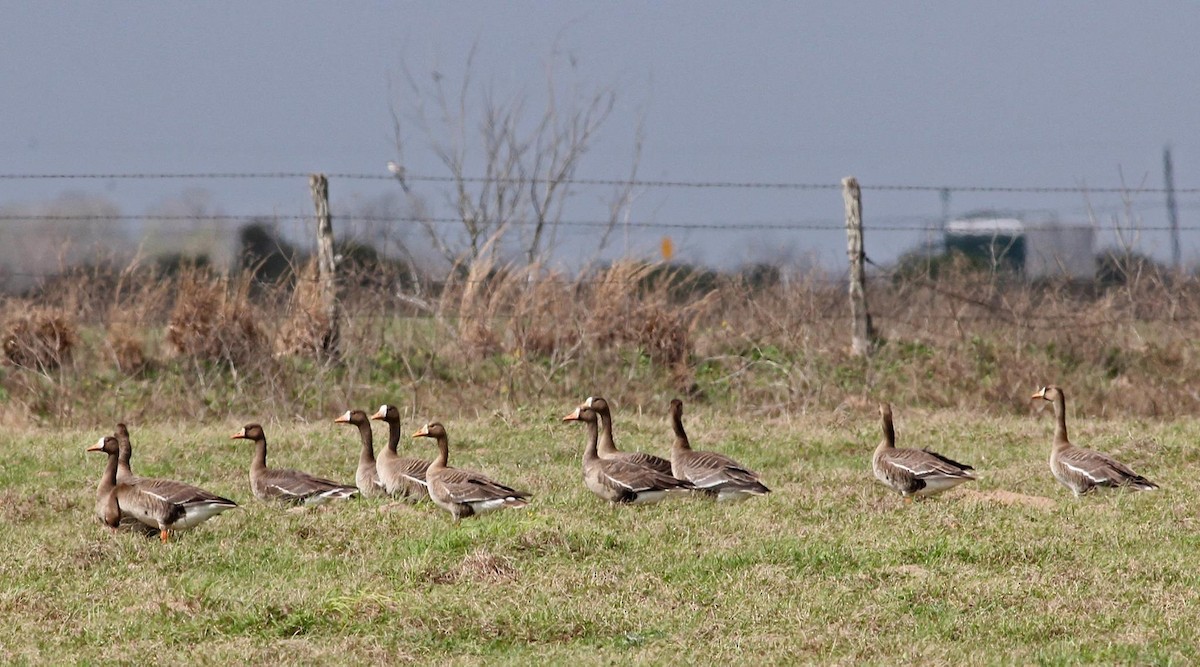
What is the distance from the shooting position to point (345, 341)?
16734 mm

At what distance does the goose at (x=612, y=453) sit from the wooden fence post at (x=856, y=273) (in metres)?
5.93

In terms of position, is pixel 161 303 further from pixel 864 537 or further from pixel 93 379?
pixel 864 537

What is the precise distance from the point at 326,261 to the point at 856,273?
6.32 meters

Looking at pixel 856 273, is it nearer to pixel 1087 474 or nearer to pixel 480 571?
pixel 1087 474

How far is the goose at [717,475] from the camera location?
10531 mm

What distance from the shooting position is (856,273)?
58.5 ft

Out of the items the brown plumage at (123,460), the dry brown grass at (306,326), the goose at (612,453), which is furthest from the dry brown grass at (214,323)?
the goose at (612,453)

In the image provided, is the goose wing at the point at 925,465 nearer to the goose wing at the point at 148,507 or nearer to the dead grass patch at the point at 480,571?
the dead grass patch at the point at 480,571

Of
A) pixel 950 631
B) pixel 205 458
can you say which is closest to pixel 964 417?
pixel 205 458

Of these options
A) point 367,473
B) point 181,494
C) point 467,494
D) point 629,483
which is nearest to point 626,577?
point 467,494

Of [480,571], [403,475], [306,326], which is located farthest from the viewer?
[306,326]

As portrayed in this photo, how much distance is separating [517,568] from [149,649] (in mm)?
2084

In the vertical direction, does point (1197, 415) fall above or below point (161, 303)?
below

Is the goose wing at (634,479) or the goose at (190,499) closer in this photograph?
the goose at (190,499)
